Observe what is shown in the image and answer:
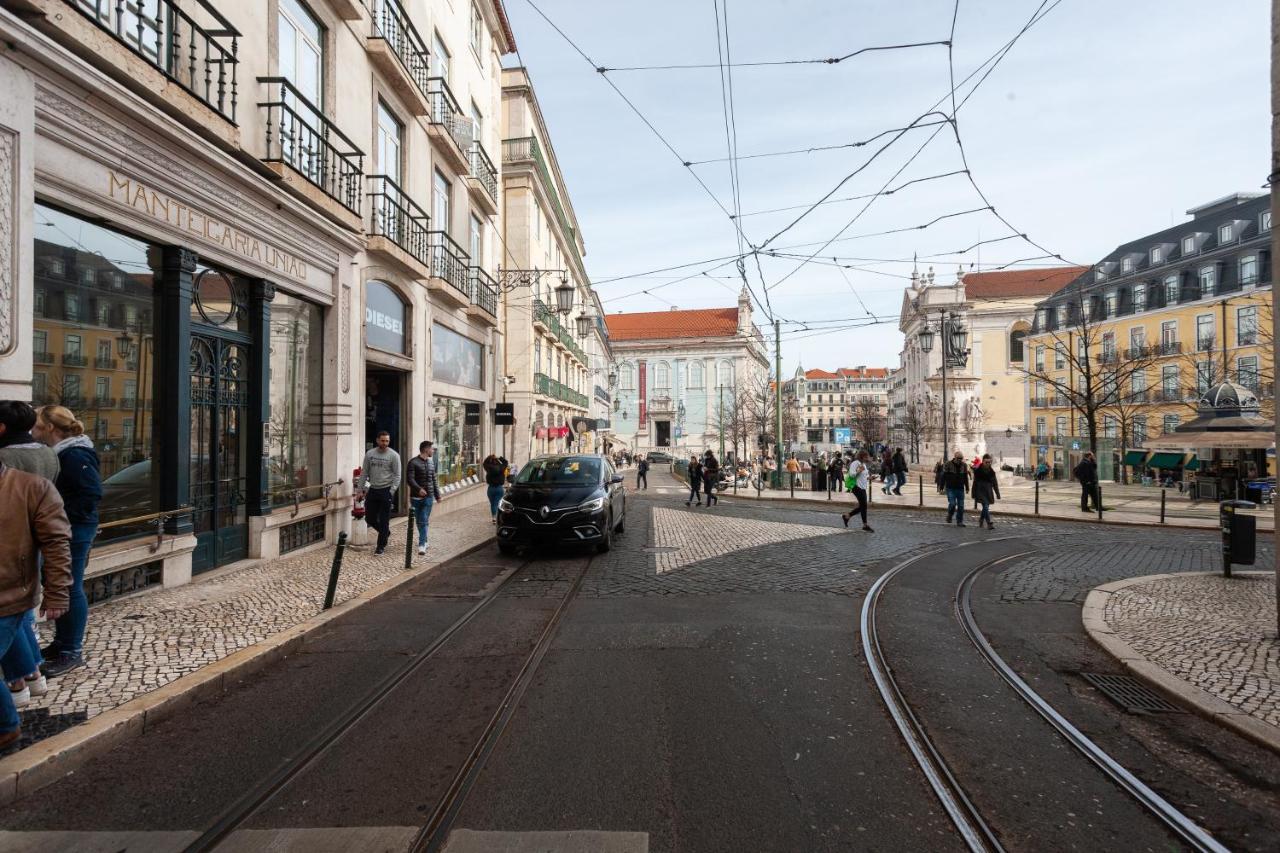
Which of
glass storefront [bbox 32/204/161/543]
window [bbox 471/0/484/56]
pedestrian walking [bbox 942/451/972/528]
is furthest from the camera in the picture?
window [bbox 471/0/484/56]

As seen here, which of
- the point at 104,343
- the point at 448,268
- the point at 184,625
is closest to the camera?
the point at 184,625

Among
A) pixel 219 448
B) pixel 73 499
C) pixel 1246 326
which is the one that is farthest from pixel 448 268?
pixel 1246 326

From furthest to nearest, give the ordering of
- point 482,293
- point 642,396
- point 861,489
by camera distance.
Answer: point 642,396
point 482,293
point 861,489

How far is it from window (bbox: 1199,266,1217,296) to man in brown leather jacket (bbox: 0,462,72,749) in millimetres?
53198

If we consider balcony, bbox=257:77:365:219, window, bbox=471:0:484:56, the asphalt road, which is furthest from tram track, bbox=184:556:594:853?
window, bbox=471:0:484:56

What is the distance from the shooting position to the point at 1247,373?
3322cm

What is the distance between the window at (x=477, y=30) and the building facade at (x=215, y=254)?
4787mm

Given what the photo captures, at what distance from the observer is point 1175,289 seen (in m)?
43.2

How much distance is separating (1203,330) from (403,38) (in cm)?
4882

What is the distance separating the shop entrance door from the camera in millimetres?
7844

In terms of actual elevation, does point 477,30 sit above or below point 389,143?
above

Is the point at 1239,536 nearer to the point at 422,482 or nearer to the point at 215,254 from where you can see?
the point at 422,482

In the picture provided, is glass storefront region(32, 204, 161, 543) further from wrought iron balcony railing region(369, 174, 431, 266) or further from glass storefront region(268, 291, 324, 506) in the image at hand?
wrought iron balcony railing region(369, 174, 431, 266)

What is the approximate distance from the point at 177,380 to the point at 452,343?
→ 10.1 metres
